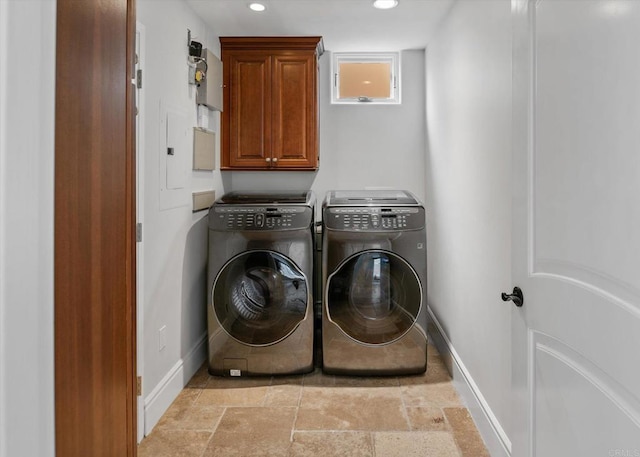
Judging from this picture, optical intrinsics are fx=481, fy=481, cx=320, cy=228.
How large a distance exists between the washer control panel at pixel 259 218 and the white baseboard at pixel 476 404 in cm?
124

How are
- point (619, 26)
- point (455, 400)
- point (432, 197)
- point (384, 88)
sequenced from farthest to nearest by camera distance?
1. point (384, 88)
2. point (432, 197)
3. point (455, 400)
4. point (619, 26)

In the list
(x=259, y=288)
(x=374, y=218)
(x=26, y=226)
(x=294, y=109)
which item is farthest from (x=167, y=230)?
(x=26, y=226)

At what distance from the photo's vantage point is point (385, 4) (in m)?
2.94

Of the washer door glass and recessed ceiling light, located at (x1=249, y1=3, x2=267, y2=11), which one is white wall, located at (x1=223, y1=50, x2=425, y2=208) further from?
the washer door glass

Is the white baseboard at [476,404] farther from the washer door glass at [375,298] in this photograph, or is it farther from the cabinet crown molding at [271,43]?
the cabinet crown molding at [271,43]

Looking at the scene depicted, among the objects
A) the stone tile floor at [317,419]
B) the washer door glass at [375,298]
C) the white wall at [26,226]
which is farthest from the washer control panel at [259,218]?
the white wall at [26,226]

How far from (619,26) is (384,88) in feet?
10.5

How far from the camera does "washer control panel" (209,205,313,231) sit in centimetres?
296

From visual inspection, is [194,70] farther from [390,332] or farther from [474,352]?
[474,352]

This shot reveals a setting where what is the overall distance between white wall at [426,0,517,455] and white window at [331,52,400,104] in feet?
1.79

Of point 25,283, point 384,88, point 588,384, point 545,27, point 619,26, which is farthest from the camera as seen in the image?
point 384,88

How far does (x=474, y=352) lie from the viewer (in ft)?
8.29

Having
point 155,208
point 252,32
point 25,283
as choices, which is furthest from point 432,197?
point 25,283

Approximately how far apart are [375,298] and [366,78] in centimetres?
207
